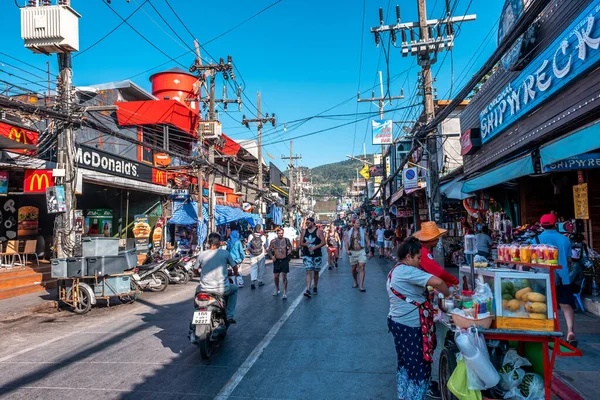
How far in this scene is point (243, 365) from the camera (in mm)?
5480

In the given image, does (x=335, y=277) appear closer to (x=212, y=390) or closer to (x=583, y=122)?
(x=583, y=122)

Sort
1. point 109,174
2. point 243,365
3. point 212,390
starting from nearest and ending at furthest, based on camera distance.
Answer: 1. point 212,390
2. point 243,365
3. point 109,174

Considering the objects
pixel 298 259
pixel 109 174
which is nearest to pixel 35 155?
pixel 109 174

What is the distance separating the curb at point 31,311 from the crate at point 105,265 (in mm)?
1658

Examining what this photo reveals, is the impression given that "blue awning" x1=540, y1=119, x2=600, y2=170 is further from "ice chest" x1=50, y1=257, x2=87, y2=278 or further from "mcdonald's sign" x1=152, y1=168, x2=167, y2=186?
"mcdonald's sign" x1=152, y1=168, x2=167, y2=186

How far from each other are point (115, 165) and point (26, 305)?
8119 mm

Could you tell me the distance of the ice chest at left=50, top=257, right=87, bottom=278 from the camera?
998cm

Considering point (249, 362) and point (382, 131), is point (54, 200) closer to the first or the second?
point (249, 362)

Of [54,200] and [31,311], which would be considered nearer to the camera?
[31,311]

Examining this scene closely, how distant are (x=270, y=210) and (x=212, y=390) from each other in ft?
129

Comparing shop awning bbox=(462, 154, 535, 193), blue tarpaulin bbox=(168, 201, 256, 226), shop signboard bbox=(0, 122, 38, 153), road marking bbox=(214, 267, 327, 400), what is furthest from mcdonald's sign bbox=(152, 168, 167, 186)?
shop awning bbox=(462, 154, 535, 193)

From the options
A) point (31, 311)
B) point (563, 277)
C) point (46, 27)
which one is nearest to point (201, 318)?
point (563, 277)

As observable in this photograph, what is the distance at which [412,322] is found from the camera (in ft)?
12.9

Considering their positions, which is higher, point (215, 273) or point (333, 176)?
point (333, 176)
